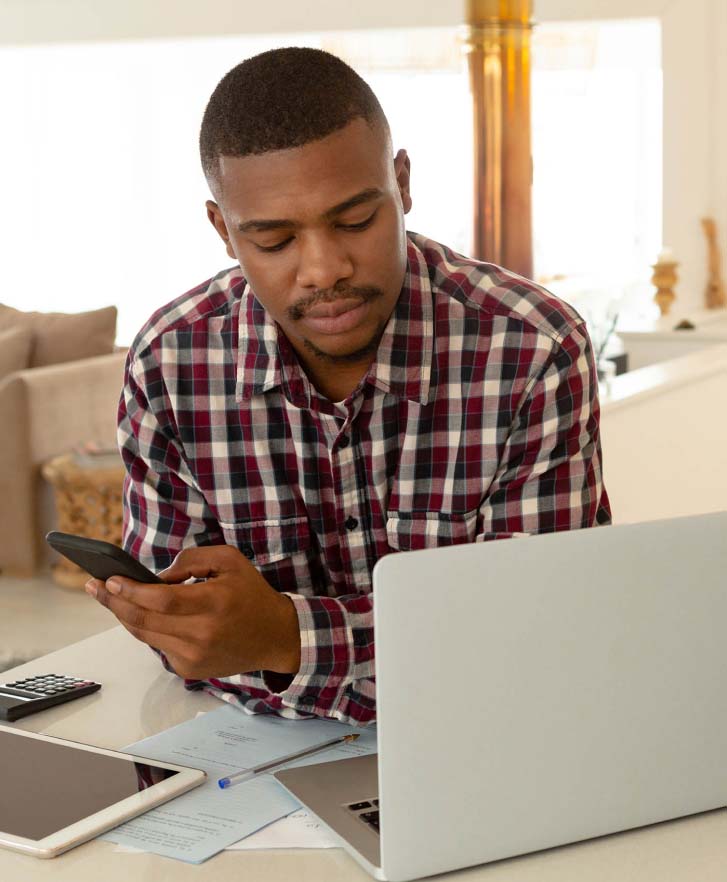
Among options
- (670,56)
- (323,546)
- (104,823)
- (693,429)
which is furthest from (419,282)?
(670,56)

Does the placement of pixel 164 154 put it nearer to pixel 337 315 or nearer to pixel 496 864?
pixel 337 315

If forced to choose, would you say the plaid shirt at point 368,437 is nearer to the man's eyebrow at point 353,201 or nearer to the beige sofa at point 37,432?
the man's eyebrow at point 353,201

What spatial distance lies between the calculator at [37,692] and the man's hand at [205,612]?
6.4 inches

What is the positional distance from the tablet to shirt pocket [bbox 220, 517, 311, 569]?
0.32 metres

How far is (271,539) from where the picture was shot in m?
1.33

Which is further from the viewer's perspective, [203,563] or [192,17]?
[192,17]

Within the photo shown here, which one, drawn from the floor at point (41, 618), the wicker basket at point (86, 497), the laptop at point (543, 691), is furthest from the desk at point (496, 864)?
the wicker basket at point (86, 497)

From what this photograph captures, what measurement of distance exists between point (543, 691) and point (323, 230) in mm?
516

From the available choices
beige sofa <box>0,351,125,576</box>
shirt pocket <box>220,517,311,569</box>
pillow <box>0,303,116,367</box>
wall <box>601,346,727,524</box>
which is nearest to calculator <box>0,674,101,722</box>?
shirt pocket <box>220,517,311,569</box>

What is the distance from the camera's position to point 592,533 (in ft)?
2.80

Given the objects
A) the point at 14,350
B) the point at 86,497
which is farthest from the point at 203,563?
the point at 14,350

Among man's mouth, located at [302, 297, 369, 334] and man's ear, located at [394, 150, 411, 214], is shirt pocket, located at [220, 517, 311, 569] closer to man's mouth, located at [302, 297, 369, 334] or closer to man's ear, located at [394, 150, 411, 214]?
man's mouth, located at [302, 297, 369, 334]

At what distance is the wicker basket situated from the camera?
354 centimetres

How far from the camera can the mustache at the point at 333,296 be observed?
1.19 meters
